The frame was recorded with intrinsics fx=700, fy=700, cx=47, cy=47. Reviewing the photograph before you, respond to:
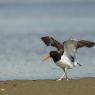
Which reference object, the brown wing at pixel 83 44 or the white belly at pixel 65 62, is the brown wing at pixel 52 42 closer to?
the white belly at pixel 65 62

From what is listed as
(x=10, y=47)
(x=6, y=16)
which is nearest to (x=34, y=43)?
(x=10, y=47)

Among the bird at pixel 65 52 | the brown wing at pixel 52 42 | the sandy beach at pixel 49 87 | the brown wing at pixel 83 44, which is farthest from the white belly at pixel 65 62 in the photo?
the sandy beach at pixel 49 87

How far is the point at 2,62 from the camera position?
16.8 metres

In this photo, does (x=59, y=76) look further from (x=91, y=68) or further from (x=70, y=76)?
(x=91, y=68)

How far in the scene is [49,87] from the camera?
12242mm

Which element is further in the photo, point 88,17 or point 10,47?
point 88,17

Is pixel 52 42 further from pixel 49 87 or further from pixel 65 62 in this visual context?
pixel 49 87

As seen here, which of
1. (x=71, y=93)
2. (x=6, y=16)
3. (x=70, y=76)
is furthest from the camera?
(x=6, y=16)

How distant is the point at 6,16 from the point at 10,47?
21471mm

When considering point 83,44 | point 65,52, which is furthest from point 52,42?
point 83,44

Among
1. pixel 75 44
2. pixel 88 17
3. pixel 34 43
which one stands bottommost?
pixel 75 44

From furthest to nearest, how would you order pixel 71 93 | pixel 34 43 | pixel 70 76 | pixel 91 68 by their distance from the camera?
A: pixel 34 43, pixel 91 68, pixel 70 76, pixel 71 93

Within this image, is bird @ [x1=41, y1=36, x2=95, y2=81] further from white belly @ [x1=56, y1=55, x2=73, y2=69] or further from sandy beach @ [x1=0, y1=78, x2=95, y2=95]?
sandy beach @ [x1=0, y1=78, x2=95, y2=95]

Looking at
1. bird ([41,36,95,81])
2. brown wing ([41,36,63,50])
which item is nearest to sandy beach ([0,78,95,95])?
bird ([41,36,95,81])
